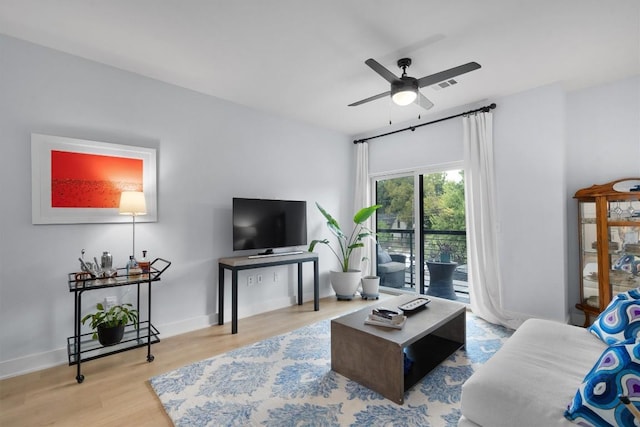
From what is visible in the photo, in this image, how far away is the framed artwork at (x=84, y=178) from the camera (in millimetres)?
2400

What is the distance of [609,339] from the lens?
5.74ft

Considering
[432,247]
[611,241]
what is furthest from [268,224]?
[611,241]

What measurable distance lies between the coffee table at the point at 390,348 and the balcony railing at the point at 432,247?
55.9 inches

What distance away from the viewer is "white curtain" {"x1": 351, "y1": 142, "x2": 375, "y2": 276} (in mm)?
4859

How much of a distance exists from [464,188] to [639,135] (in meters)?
1.62

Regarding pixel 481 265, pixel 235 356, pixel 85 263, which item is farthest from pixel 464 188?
pixel 85 263

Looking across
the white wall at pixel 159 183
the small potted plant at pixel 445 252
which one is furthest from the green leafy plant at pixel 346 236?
the small potted plant at pixel 445 252

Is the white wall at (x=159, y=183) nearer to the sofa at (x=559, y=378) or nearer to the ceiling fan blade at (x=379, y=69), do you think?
the ceiling fan blade at (x=379, y=69)

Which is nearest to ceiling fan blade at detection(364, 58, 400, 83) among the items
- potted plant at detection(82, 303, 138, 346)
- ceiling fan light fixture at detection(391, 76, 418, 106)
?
ceiling fan light fixture at detection(391, 76, 418, 106)

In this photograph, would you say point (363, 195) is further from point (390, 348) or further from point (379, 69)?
point (390, 348)

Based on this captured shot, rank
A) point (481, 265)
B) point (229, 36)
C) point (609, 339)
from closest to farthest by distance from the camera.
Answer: point (609, 339), point (229, 36), point (481, 265)

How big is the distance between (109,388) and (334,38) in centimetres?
313

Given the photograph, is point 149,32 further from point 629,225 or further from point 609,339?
point 629,225

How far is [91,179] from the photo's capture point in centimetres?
262
